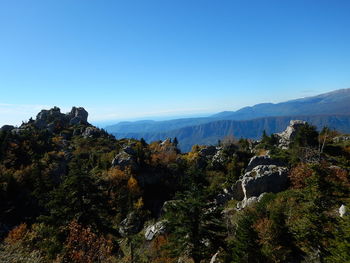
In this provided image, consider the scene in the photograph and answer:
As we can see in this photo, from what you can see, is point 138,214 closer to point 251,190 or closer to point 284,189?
point 251,190

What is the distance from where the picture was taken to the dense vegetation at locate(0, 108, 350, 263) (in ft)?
83.1

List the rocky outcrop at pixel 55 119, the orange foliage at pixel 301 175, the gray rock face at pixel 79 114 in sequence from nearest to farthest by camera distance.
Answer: the orange foliage at pixel 301 175 → the rocky outcrop at pixel 55 119 → the gray rock face at pixel 79 114

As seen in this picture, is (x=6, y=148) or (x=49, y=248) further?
(x=6, y=148)

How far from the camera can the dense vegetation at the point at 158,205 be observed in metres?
25.3

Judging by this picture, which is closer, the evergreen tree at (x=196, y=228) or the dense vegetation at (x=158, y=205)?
the dense vegetation at (x=158, y=205)

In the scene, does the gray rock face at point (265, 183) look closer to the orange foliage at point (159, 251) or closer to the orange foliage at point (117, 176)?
the orange foliage at point (159, 251)

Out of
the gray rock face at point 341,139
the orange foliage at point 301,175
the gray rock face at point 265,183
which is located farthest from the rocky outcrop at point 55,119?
the gray rock face at point 341,139

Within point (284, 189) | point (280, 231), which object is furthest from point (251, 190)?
point (280, 231)

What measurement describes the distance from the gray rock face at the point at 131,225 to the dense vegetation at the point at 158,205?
0.27 metres

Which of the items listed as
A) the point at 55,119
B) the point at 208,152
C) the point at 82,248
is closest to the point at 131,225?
the point at 82,248

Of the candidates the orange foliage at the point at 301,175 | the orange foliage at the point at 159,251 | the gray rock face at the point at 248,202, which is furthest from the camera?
the gray rock face at the point at 248,202

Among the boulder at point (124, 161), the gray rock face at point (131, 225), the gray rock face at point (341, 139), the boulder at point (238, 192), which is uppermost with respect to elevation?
the boulder at point (124, 161)

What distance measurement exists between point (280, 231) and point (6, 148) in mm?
80491

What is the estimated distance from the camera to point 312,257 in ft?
87.9
